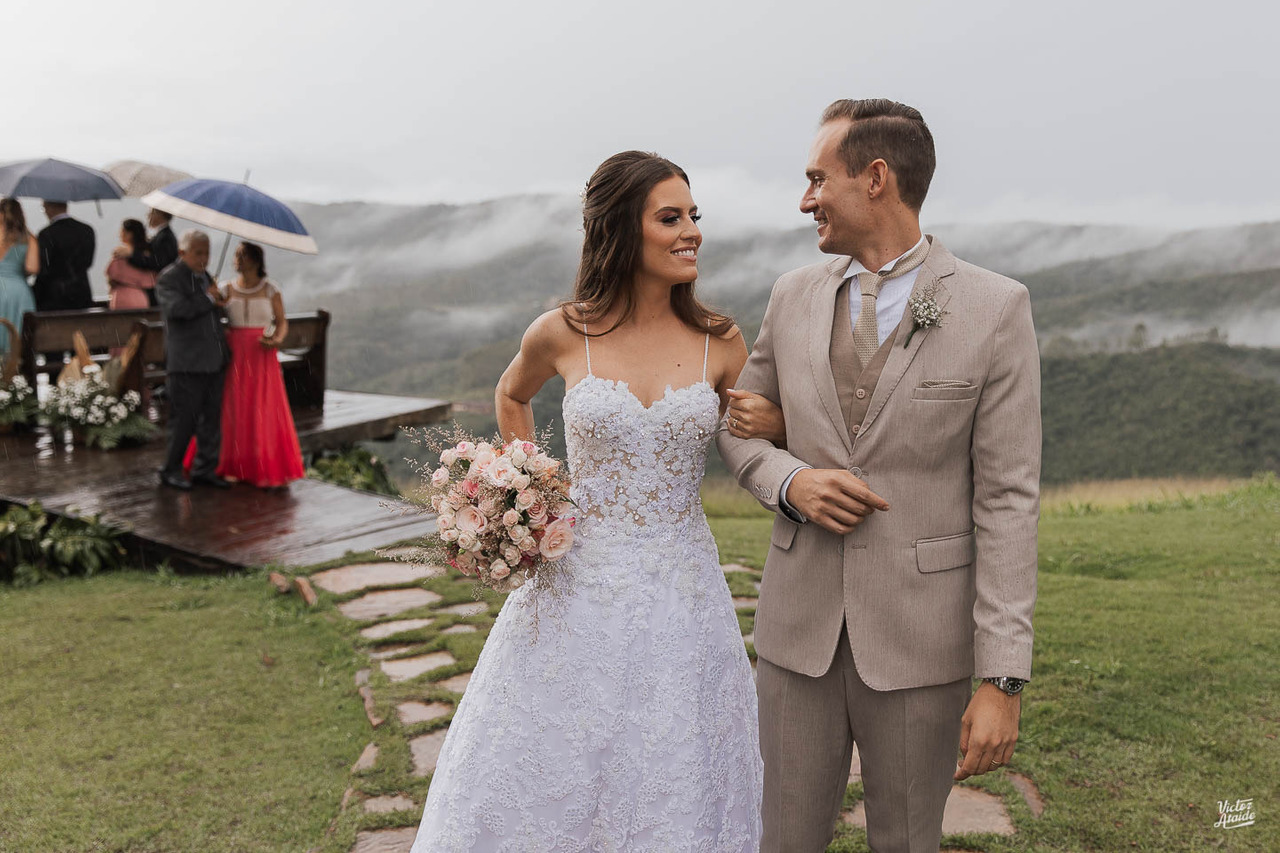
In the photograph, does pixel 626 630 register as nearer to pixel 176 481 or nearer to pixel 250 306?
pixel 250 306

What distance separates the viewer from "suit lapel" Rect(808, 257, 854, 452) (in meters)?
2.36

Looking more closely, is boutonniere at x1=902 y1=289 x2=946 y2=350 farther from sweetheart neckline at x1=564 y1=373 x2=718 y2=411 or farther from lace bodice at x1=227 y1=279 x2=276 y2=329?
lace bodice at x1=227 y1=279 x2=276 y2=329

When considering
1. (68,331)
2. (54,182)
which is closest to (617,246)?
(68,331)

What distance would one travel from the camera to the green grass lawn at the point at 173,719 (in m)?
3.97

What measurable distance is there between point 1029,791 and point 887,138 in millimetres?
2630

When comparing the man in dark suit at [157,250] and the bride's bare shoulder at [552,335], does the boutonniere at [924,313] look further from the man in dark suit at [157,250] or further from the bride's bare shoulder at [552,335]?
the man in dark suit at [157,250]

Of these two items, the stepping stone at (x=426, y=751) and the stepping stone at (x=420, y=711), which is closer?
the stepping stone at (x=426, y=751)

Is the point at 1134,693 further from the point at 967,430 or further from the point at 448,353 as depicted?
the point at 448,353

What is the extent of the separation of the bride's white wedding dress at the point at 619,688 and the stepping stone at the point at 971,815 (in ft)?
2.98

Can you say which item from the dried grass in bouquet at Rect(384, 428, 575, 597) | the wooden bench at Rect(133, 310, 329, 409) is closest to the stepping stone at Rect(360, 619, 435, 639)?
the dried grass in bouquet at Rect(384, 428, 575, 597)

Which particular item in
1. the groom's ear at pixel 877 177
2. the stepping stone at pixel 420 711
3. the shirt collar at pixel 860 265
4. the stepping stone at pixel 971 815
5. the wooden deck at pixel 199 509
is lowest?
the stepping stone at pixel 420 711

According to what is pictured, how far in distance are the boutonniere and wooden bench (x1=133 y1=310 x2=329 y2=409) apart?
9.70 metres

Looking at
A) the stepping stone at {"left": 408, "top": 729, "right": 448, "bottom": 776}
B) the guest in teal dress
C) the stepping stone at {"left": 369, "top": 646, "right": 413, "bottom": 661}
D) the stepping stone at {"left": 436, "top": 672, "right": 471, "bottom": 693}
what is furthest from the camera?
the guest in teal dress

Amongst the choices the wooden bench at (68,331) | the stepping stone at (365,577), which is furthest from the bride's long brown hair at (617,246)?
the wooden bench at (68,331)
